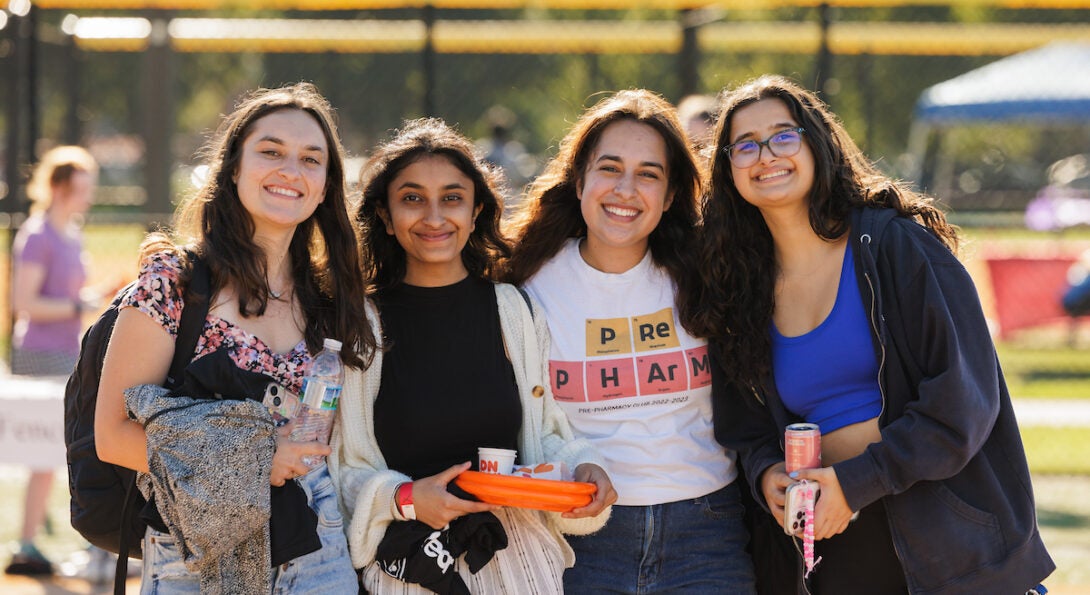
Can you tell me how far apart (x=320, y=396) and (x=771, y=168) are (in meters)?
1.39

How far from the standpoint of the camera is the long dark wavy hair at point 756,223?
326 cm

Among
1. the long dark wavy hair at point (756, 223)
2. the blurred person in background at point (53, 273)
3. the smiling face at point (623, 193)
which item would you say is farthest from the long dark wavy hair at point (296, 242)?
the blurred person in background at point (53, 273)

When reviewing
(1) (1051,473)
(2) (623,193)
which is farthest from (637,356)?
(1) (1051,473)

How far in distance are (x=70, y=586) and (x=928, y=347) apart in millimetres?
4528

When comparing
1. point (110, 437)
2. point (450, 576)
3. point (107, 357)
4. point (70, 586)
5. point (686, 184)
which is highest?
point (686, 184)

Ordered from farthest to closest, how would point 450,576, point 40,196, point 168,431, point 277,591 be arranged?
point 40,196 → point 450,576 → point 277,591 → point 168,431

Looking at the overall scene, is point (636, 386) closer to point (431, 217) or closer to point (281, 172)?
point (431, 217)

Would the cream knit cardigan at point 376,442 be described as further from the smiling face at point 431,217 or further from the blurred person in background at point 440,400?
the smiling face at point 431,217

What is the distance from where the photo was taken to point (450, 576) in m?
3.07

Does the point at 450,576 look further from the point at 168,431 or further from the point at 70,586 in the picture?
the point at 70,586

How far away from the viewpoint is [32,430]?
5.80m

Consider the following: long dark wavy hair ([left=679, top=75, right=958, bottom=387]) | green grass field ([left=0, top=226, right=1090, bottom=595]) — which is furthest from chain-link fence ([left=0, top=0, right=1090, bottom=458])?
long dark wavy hair ([left=679, top=75, right=958, bottom=387])

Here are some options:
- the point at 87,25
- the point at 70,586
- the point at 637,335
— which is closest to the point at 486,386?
the point at 637,335

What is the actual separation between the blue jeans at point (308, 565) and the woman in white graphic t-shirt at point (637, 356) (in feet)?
2.25
